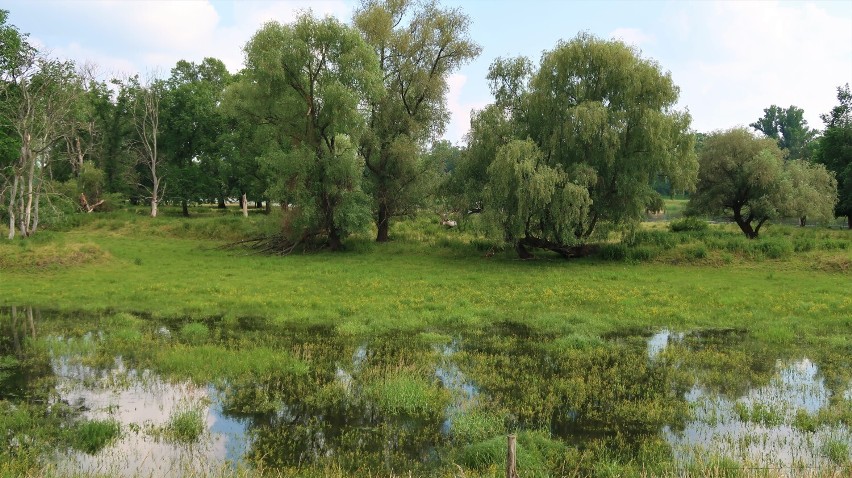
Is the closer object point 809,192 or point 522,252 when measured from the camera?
point 522,252

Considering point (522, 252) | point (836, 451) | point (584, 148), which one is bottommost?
point (836, 451)

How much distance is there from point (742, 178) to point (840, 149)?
84.7 ft

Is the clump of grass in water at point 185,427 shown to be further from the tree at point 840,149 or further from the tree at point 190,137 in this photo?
the tree at point 840,149

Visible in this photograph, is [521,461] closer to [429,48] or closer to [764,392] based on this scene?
[764,392]

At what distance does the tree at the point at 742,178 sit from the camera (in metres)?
42.5

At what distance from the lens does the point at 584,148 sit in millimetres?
36094

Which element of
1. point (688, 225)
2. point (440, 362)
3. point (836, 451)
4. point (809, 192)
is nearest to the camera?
point (836, 451)

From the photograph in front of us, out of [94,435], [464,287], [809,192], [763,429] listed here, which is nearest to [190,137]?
[464,287]

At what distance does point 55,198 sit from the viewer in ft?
184

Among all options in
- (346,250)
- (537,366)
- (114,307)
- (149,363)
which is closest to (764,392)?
(537,366)

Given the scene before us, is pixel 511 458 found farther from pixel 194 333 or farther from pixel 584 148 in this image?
pixel 584 148

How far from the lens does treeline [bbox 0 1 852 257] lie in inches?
1393

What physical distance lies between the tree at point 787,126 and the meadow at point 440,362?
→ 13639 cm

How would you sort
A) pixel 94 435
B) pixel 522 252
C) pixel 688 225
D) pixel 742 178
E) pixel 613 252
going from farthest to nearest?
pixel 688 225
pixel 742 178
pixel 522 252
pixel 613 252
pixel 94 435
